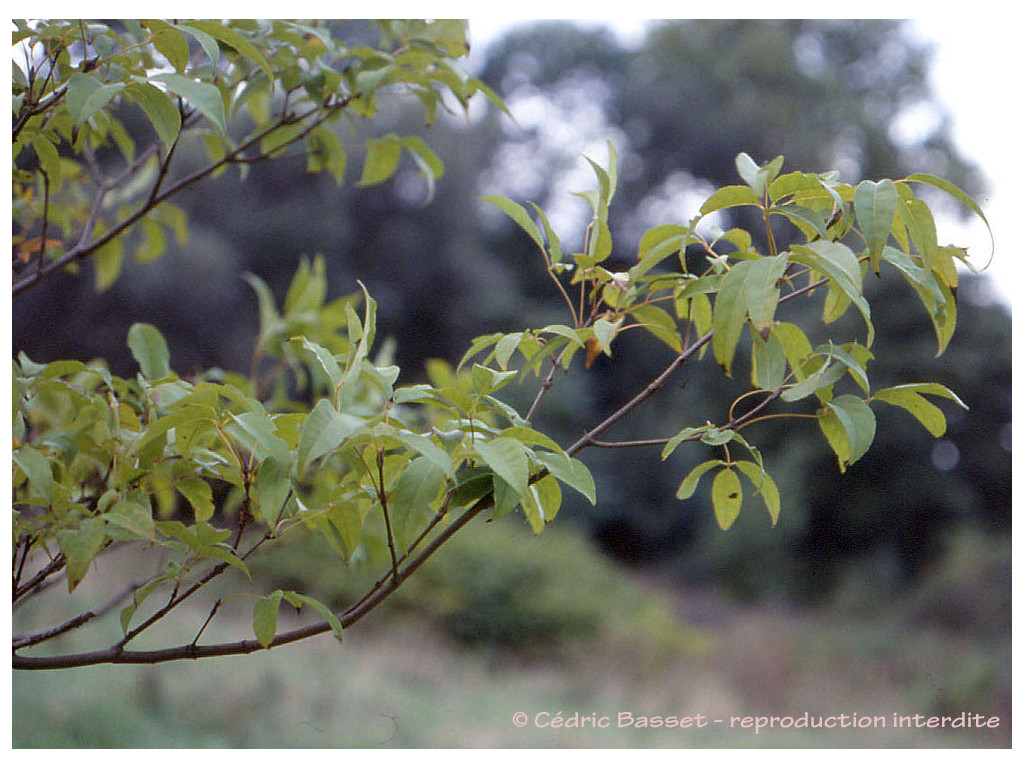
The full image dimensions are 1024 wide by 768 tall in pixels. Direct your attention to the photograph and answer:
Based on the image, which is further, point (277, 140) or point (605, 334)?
point (277, 140)

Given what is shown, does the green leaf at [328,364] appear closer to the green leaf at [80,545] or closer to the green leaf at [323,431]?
the green leaf at [323,431]

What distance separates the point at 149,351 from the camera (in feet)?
2.11

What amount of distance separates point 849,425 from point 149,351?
52cm

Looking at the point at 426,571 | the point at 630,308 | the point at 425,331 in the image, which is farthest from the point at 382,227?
the point at 630,308

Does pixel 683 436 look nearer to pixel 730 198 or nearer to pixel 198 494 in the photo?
pixel 730 198

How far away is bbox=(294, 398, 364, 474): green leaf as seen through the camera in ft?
1.17

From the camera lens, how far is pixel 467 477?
0.46 m

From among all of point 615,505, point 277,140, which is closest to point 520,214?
point 277,140

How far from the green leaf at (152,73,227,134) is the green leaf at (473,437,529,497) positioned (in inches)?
9.7

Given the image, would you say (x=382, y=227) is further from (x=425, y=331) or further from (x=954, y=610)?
(x=954, y=610)

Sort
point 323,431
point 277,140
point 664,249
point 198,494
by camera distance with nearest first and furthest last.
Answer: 1. point 323,431
2. point 664,249
3. point 198,494
4. point 277,140

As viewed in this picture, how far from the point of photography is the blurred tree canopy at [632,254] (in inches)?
173

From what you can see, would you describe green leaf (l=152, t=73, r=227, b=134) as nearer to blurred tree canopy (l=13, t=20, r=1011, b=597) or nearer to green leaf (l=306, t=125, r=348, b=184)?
green leaf (l=306, t=125, r=348, b=184)

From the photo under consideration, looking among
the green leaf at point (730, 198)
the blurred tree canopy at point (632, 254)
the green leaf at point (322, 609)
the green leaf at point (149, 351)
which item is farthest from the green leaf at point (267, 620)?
the blurred tree canopy at point (632, 254)
